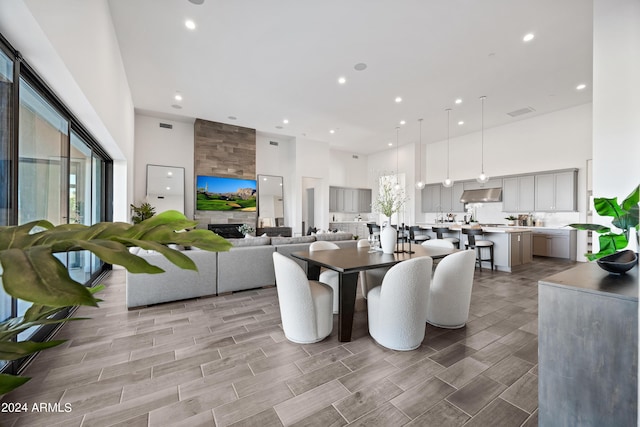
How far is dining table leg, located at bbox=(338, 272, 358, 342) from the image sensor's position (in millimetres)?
2322

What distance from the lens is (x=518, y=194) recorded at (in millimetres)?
7180

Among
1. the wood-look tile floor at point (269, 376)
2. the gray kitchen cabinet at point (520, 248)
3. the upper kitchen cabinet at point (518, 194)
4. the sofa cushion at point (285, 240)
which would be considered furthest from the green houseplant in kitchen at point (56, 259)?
the upper kitchen cabinet at point (518, 194)

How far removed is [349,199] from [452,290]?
25.6 feet

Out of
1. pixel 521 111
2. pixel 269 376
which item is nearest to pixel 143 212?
pixel 269 376

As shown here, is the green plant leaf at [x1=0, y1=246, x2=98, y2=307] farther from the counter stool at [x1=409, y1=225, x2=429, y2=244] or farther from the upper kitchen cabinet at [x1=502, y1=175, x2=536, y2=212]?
the upper kitchen cabinet at [x1=502, y1=175, x2=536, y2=212]

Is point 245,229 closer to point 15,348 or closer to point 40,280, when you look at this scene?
point 15,348

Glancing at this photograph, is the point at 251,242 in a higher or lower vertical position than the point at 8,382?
lower

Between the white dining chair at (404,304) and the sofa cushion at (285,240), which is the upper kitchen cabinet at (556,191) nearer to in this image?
the sofa cushion at (285,240)

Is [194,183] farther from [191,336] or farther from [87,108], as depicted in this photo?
[191,336]

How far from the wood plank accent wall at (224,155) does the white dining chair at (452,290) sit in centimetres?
596

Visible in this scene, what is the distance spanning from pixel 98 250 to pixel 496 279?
5473 mm

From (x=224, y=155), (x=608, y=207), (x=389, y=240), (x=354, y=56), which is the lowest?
(x=389, y=240)

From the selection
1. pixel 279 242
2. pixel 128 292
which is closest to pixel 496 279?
pixel 279 242

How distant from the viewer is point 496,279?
4.62m
